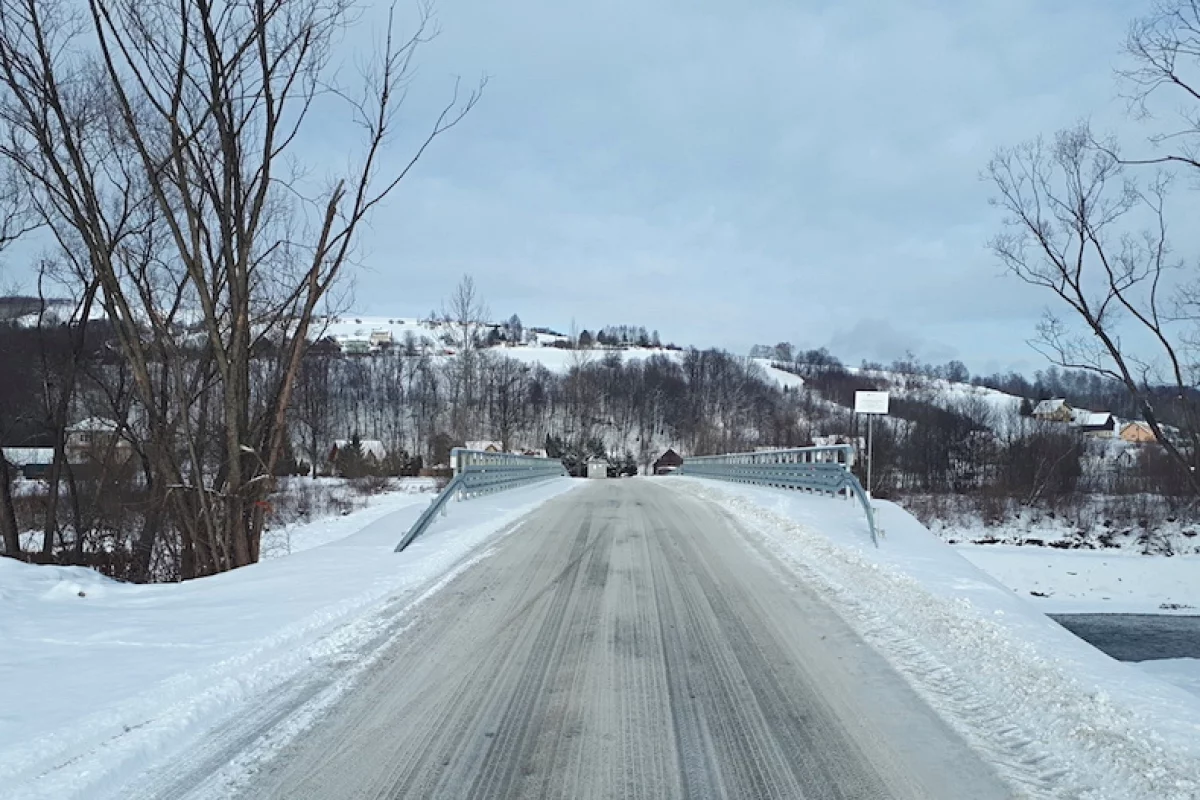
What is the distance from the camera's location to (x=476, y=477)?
17.0 metres

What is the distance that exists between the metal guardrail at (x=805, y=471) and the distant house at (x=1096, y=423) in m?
58.0

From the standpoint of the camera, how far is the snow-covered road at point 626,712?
345 cm

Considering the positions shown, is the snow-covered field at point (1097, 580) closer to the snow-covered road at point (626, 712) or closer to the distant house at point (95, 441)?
the snow-covered road at point (626, 712)

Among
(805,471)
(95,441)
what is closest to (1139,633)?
(805,471)

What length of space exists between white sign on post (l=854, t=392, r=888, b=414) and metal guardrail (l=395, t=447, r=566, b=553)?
9.07 m

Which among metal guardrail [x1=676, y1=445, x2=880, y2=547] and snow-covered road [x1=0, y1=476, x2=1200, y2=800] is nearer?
snow-covered road [x1=0, y1=476, x2=1200, y2=800]

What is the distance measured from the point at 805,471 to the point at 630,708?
14842mm

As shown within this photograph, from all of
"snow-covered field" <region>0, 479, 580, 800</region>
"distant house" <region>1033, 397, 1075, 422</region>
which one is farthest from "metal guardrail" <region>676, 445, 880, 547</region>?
"distant house" <region>1033, 397, 1075, 422</region>

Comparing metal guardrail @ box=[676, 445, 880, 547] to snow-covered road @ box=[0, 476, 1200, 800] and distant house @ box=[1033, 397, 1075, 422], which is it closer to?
snow-covered road @ box=[0, 476, 1200, 800]

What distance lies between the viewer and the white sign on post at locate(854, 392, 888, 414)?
17469 millimetres

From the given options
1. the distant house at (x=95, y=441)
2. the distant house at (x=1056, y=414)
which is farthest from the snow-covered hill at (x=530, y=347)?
the distant house at (x=95, y=441)

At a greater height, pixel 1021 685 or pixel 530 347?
pixel 530 347

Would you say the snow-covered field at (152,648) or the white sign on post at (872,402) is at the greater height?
the white sign on post at (872,402)

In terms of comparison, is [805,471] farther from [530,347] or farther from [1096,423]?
[530,347]
